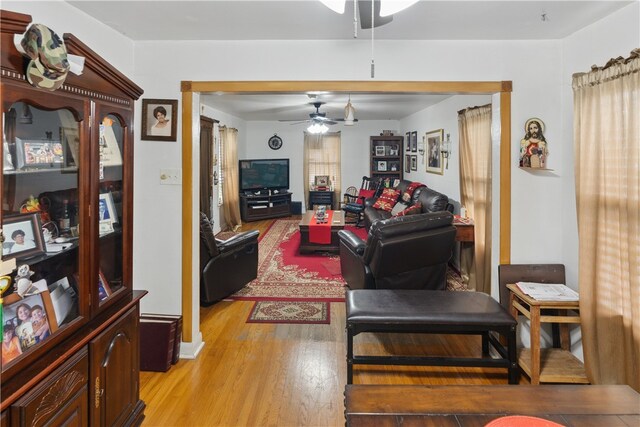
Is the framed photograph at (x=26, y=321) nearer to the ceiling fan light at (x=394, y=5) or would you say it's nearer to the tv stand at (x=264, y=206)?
the ceiling fan light at (x=394, y=5)

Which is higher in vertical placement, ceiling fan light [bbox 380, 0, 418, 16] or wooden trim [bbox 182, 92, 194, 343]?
ceiling fan light [bbox 380, 0, 418, 16]

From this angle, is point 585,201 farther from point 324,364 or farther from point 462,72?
point 324,364

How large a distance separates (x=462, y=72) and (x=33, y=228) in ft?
8.94

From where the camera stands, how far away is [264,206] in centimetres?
959

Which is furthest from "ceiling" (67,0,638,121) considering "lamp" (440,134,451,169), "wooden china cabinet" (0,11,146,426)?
"lamp" (440,134,451,169)

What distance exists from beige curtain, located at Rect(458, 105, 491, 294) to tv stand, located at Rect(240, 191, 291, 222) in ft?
17.7

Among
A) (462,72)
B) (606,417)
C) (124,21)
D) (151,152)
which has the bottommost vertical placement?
(606,417)

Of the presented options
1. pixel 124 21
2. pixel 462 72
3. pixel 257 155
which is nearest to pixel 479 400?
pixel 462 72

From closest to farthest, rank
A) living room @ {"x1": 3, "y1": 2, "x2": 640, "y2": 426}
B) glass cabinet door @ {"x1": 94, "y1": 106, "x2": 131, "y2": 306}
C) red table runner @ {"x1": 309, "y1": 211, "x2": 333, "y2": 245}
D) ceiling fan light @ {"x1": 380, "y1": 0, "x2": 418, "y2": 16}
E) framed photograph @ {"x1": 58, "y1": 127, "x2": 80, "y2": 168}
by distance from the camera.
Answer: ceiling fan light @ {"x1": 380, "y1": 0, "x2": 418, "y2": 16}, framed photograph @ {"x1": 58, "y1": 127, "x2": 80, "y2": 168}, glass cabinet door @ {"x1": 94, "y1": 106, "x2": 131, "y2": 306}, living room @ {"x1": 3, "y1": 2, "x2": 640, "y2": 426}, red table runner @ {"x1": 309, "y1": 211, "x2": 333, "y2": 245}

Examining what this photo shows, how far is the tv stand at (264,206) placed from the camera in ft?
30.8

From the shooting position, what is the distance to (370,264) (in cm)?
371

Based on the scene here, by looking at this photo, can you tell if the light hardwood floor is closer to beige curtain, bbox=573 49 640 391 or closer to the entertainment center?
beige curtain, bbox=573 49 640 391

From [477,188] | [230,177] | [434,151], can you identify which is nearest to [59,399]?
[477,188]

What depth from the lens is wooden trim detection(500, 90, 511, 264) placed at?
9.61ft
